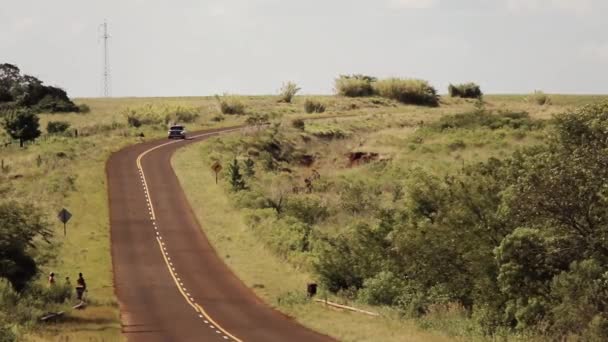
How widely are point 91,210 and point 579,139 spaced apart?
32749 millimetres

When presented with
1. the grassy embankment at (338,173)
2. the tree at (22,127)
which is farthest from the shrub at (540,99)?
the tree at (22,127)

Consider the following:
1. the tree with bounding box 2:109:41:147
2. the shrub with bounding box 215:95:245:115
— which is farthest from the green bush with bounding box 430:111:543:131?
the tree with bounding box 2:109:41:147

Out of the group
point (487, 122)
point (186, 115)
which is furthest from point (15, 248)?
point (186, 115)

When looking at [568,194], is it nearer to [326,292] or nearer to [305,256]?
[326,292]

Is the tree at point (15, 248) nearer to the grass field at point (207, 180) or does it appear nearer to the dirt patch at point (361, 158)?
the grass field at point (207, 180)

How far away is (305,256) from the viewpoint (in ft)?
127

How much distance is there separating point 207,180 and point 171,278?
22387mm

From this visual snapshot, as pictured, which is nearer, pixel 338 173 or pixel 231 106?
pixel 338 173

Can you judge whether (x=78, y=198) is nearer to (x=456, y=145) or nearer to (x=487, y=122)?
(x=456, y=145)

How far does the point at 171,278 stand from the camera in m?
38.0

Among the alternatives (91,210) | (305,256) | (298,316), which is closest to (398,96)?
(91,210)

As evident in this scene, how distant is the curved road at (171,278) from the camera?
28.5 metres

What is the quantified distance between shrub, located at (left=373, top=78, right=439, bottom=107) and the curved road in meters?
69.4

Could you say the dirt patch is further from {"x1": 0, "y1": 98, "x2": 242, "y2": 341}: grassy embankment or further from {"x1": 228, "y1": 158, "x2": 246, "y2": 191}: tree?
{"x1": 0, "y1": 98, "x2": 242, "y2": 341}: grassy embankment
